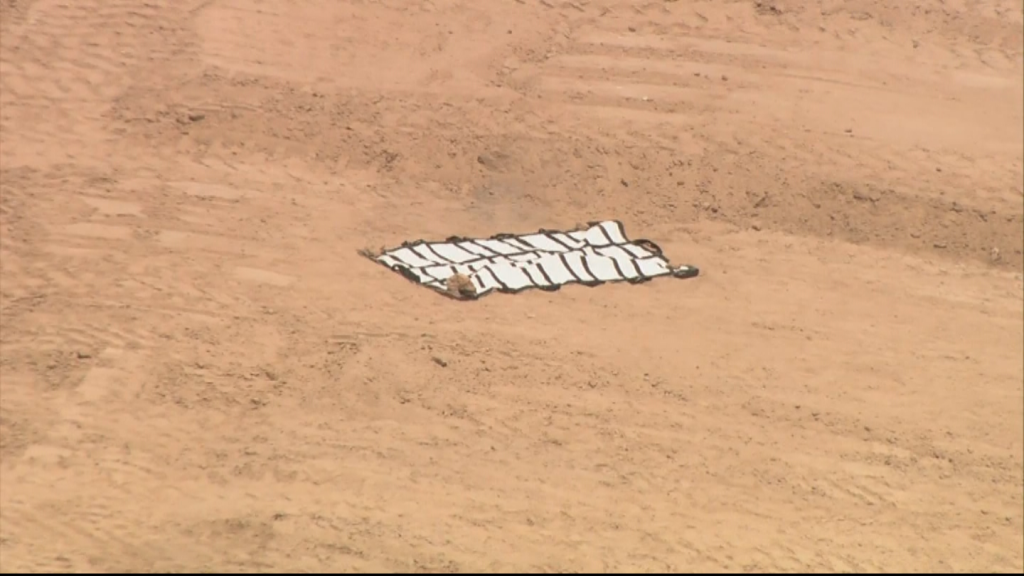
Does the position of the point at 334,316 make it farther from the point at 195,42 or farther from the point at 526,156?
the point at 195,42

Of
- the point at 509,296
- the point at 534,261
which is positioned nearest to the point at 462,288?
the point at 509,296

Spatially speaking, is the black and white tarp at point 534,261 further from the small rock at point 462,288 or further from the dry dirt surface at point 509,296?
the dry dirt surface at point 509,296

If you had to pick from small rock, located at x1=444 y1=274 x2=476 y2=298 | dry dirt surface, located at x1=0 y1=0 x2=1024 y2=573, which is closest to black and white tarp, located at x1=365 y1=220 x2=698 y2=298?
small rock, located at x1=444 y1=274 x2=476 y2=298

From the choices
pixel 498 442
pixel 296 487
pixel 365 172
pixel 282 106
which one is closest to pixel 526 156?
pixel 365 172

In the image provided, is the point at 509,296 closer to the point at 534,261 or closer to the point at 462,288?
the point at 462,288

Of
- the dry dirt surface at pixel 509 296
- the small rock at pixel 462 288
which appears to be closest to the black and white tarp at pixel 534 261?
the small rock at pixel 462 288

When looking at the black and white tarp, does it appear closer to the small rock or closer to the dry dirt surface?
the small rock

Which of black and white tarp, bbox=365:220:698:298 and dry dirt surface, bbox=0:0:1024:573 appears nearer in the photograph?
dry dirt surface, bbox=0:0:1024:573
